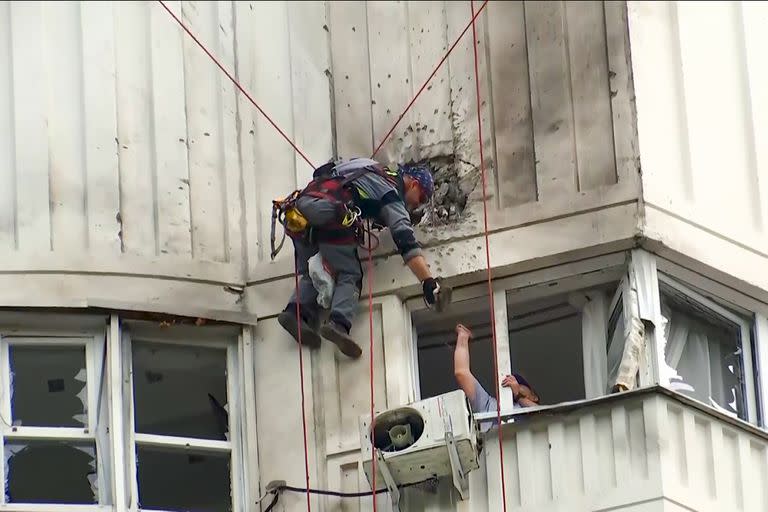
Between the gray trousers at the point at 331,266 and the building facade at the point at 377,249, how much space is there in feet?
0.67

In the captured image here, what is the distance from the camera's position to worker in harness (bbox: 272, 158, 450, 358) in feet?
51.9

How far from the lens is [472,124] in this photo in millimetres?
16375

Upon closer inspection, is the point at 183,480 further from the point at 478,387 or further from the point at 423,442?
the point at 478,387

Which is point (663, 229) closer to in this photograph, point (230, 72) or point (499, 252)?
point (499, 252)

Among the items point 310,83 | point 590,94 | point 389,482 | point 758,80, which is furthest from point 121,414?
point 758,80

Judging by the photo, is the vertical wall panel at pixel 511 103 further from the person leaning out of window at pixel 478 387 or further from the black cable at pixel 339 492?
the black cable at pixel 339 492

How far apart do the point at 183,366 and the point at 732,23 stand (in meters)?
4.32

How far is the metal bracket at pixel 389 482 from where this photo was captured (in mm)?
15227

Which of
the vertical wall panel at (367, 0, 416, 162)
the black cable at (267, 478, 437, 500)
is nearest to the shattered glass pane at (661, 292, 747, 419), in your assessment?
the black cable at (267, 478, 437, 500)

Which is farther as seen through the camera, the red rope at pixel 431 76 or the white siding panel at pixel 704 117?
the red rope at pixel 431 76

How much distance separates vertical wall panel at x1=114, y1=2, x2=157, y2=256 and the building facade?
0.02 m

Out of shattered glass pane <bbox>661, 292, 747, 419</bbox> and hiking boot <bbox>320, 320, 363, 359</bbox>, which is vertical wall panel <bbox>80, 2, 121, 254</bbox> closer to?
hiking boot <bbox>320, 320, 363, 359</bbox>

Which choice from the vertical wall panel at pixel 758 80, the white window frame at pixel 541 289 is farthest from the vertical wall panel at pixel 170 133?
the vertical wall panel at pixel 758 80

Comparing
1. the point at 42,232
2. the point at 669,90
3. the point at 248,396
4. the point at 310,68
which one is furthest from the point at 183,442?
the point at 669,90
